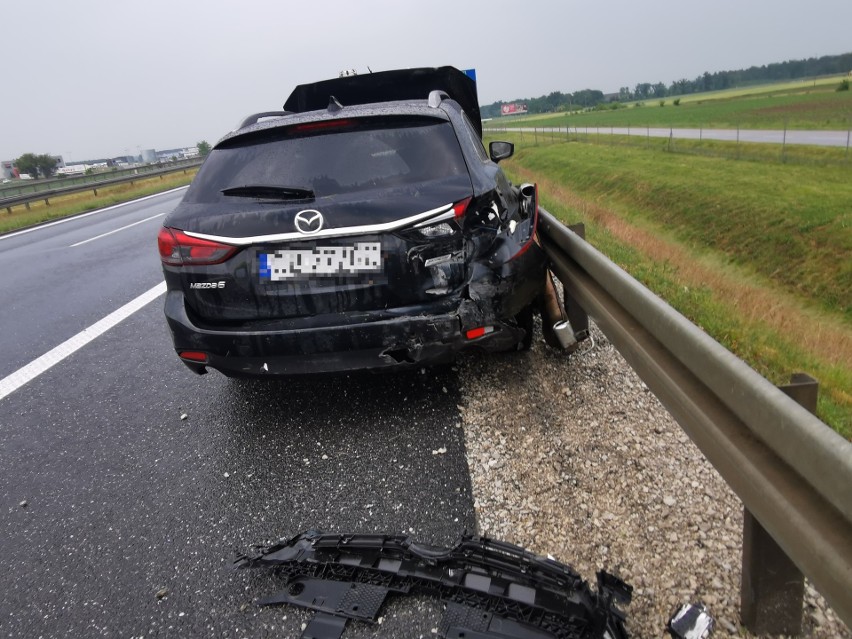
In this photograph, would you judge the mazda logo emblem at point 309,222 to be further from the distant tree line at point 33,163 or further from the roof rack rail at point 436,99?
the distant tree line at point 33,163

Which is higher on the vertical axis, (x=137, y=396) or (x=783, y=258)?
(x=137, y=396)

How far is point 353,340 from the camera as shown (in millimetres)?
3121

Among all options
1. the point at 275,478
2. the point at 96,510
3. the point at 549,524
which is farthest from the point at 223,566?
the point at 549,524

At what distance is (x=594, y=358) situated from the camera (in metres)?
3.92

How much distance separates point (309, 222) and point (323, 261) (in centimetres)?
21

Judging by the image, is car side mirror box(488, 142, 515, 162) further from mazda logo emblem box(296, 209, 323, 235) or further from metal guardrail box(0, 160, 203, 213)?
metal guardrail box(0, 160, 203, 213)

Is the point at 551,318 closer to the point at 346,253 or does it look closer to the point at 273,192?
the point at 346,253

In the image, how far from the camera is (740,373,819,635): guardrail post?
1709 millimetres

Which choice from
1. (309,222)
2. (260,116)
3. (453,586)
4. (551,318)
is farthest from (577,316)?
(260,116)

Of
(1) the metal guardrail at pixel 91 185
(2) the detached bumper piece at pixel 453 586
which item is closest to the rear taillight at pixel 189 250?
(2) the detached bumper piece at pixel 453 586

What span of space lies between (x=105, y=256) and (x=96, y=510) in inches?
336

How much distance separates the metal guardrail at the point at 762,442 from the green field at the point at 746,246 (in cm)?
129

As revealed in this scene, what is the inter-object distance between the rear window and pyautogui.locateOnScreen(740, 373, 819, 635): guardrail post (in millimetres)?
2218

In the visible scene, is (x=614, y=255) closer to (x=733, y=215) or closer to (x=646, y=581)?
(x=646, y=581)
